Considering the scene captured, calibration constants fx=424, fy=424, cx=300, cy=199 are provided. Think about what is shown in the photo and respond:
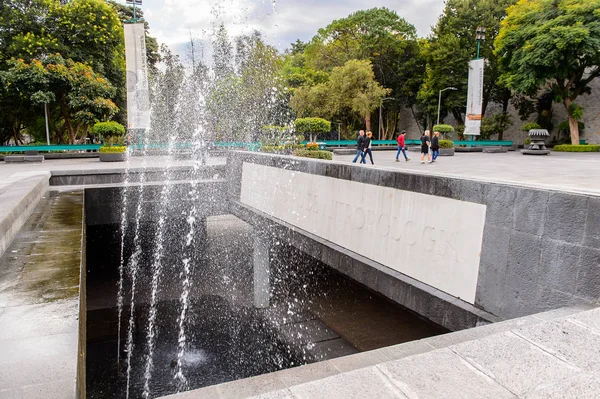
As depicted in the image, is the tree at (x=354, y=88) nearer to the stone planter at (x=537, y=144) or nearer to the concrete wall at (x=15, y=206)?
the stone planter at (x=537, y=144)

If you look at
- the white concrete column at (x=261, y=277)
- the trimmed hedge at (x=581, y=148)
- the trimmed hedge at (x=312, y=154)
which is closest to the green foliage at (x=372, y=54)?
the trimmed hedge at (x=581, y=148)

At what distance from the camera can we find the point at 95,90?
2273 centimetres

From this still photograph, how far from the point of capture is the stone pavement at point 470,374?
1825mm

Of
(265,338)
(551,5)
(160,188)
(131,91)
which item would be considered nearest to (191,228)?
(160,188)

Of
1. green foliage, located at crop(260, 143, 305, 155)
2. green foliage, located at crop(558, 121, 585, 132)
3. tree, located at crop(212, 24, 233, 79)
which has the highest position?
tree, located at crop(212, 24, 233, 79)

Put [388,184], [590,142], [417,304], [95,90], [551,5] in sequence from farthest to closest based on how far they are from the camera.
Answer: [590,142] → [551,5] → [95,90] → [388,184] → [417,304]

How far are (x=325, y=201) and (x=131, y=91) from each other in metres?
14.7

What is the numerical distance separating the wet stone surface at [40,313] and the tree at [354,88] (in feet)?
93.2

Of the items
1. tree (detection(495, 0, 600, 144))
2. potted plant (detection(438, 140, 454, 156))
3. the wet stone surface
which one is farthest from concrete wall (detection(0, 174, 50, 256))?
tree (detection(495, 0, 600, 144))

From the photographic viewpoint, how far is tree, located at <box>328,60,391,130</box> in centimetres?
3200

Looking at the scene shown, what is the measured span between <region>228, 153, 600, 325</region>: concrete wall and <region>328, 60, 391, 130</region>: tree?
28.6m

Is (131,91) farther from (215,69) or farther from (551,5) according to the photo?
(551,5)

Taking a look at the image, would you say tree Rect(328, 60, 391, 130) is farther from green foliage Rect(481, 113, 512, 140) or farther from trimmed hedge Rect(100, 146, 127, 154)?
trimmed hedge Rect(100, 146, 127, 154)

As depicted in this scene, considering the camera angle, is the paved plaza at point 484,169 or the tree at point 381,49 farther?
the tree at point 381,49
